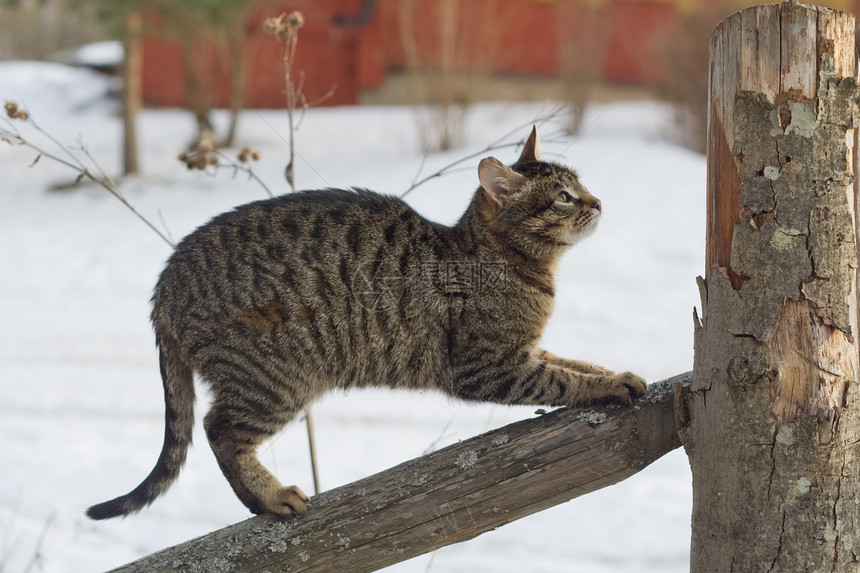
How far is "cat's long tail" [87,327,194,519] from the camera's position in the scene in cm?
244

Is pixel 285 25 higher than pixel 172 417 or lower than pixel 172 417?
higher

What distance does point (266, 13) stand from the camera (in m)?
10.5

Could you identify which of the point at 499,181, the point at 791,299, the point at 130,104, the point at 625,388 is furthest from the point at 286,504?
the point at 130,104

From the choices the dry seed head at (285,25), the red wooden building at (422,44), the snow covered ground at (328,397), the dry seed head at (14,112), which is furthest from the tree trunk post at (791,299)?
the red wooden building at (422,44)

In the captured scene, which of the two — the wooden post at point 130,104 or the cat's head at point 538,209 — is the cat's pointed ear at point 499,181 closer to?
the cat's head at point 538,209

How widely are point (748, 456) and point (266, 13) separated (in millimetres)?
9880

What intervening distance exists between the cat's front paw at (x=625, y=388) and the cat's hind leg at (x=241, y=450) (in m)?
0.97

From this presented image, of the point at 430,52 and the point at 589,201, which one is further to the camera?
the point at 430,52

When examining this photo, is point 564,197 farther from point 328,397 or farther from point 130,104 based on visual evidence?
point 130,104

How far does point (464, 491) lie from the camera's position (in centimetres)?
216

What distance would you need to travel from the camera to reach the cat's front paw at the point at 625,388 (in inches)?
87.4

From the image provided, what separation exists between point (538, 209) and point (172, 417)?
1349 mm

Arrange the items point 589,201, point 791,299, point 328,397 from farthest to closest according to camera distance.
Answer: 1. point 328,397
2. point 589,201
3. point 791,299

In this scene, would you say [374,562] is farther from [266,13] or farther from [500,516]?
[266,13]
